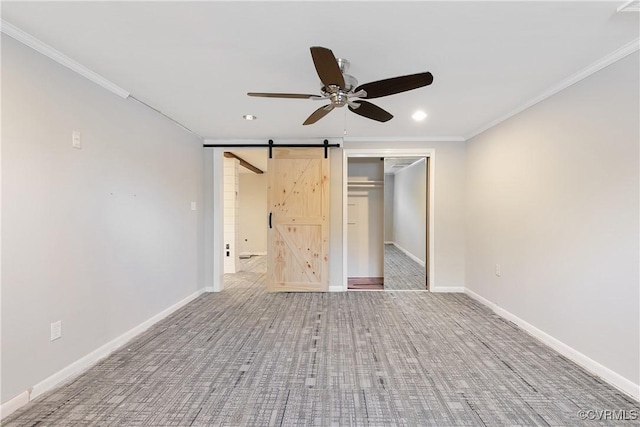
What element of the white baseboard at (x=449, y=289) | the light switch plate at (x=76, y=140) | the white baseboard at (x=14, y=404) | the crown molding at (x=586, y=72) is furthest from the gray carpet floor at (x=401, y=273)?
the light switch plate at (x=76, y=140)

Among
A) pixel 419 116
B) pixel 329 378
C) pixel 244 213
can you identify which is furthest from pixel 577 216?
pixel 244 213

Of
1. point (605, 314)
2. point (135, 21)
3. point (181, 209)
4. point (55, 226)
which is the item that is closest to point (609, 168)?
point (605, 314)

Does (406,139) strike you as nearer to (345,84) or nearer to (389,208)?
(389,208)

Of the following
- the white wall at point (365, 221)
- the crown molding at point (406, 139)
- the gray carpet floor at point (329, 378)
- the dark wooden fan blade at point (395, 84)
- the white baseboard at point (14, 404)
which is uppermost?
the crown molding at point (406, 139)

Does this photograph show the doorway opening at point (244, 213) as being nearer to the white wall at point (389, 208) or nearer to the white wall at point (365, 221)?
the white wall at point (365, 221)

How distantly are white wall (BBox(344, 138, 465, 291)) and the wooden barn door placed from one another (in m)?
1.39

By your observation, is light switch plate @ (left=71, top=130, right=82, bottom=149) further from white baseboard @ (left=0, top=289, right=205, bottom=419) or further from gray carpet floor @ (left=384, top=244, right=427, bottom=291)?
gray carpet floor @ (left=384, top=244, right=427, bottom=291)

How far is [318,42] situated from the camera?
1738mm

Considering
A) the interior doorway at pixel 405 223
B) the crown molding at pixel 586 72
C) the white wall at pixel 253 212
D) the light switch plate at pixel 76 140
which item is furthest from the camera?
the white wall at pixel 253 212

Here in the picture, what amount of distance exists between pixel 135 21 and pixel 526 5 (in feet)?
6.95

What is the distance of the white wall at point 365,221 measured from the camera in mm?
4789

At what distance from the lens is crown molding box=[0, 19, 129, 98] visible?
162cm

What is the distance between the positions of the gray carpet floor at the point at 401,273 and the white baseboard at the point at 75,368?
3.20 meters

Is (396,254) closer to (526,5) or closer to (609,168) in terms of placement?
(609,168)
